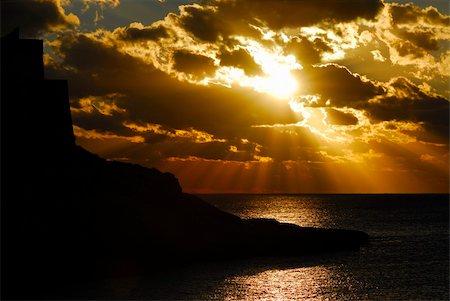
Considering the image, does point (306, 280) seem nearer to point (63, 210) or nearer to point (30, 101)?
point (63, 210)

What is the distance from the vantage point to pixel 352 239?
301 feet

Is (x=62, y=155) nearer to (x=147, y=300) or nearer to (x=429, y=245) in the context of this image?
(x=147, y=300)

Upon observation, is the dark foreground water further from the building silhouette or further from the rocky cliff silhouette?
the building silhouette

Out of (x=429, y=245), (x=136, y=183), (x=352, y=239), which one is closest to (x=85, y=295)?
(x=136, y=183)

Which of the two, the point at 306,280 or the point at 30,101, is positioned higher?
the point at 30,101

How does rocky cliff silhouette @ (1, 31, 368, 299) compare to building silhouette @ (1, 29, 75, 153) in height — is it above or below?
below

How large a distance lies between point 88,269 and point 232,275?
1563cm

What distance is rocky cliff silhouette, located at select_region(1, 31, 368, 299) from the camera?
190 feet

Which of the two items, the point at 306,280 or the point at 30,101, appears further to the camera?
the point at 30,101

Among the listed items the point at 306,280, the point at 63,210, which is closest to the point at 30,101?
the point at 63,210

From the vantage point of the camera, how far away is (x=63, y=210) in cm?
6134

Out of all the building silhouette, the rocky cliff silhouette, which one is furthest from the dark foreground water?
the building silhouette

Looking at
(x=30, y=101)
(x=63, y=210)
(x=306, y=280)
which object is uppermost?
(x=30, y=101)

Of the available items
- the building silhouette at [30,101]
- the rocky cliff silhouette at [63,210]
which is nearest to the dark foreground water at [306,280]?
the rocky cliff silhouette at [63,210]
